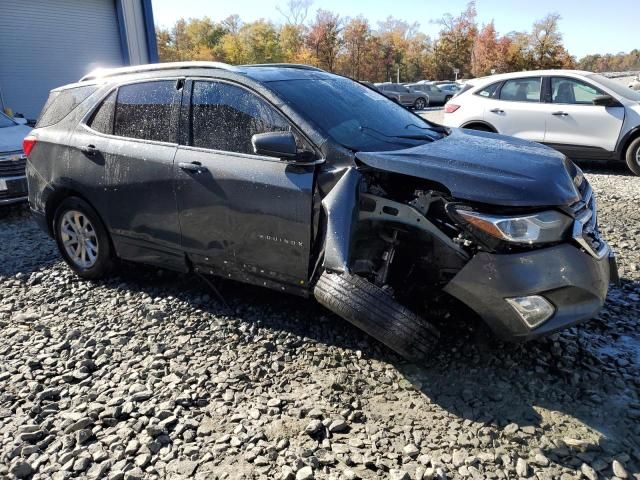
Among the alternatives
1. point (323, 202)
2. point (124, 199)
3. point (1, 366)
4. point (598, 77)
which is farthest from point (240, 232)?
point (598, 77)

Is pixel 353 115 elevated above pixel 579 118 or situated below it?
above

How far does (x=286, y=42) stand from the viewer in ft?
203

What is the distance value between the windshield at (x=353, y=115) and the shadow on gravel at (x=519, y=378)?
1310 mm

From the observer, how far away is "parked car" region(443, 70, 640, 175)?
7926 mm

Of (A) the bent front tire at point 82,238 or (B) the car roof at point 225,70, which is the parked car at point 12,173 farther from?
(B) the car roof at point 225,70

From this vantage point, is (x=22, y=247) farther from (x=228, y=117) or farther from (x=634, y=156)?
(x=634, y=156)

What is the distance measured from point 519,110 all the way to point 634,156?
186cm

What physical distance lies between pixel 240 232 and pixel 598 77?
24.7ft

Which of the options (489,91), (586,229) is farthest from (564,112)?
(586,229)

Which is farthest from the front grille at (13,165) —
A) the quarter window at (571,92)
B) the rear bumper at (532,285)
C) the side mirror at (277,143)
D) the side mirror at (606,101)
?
the side mirror at (606,101)

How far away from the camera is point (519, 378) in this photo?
3.02m

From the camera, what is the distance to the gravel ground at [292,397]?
2.49 metres

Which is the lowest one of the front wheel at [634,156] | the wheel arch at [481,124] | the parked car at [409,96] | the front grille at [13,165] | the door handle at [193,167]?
the parked car at [409,96]

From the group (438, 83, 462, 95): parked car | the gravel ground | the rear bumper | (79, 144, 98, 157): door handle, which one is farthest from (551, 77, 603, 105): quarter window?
(438, 83, 462, 95): parked car
